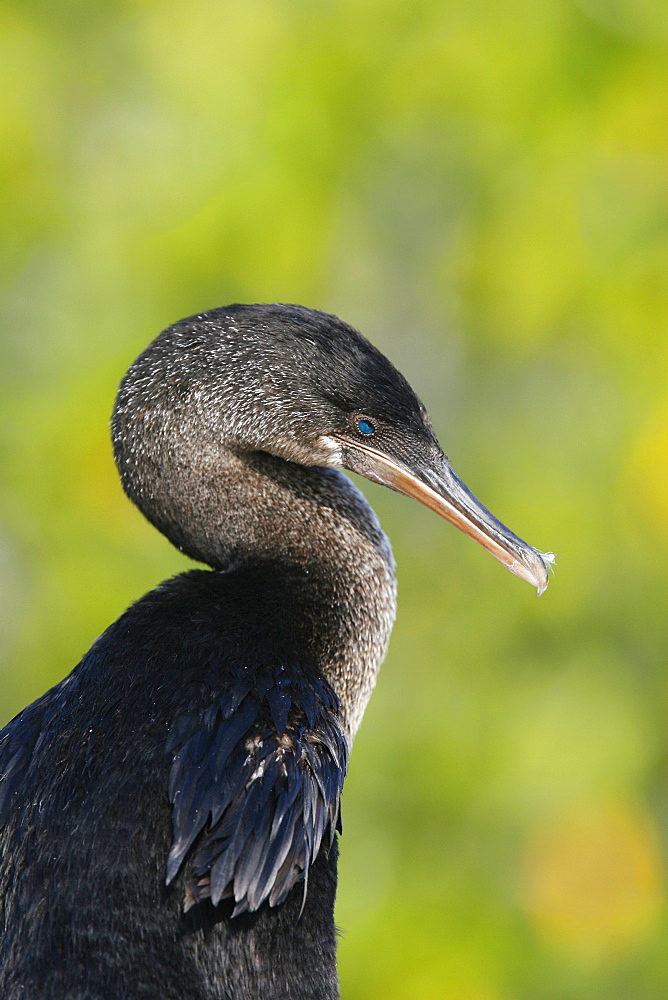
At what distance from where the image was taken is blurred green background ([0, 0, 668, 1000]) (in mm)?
5863

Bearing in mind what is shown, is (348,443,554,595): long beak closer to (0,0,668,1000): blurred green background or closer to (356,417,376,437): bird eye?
(356,417,376,437): bird eye

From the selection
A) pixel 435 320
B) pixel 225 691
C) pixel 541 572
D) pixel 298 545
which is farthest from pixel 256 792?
pixel 435 320

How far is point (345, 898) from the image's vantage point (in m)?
5.51

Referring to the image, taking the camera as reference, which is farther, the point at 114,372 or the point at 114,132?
the point at 114,132

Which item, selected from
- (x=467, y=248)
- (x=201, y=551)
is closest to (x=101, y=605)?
(x=467, y=248)

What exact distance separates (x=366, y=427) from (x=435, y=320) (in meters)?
3.93

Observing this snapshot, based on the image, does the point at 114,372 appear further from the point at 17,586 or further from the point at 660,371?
the point at 660,371

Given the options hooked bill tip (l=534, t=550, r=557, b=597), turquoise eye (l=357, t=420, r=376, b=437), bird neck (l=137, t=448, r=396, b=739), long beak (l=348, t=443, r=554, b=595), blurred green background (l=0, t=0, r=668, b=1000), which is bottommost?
bird neck (l=137, t=448, r=396, b=739)

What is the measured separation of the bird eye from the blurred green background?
3.30 metres

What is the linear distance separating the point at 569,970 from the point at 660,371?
9.56ft

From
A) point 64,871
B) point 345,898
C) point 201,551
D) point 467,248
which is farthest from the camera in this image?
point 467,248

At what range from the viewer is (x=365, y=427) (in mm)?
2789

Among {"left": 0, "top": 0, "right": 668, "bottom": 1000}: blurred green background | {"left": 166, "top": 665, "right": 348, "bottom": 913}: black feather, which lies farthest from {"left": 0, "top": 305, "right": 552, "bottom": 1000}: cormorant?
{"left": 0, "top": 0, "right": 668, "bottom": 1000}: blurred green background

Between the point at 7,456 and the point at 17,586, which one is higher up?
the point at 7,456
